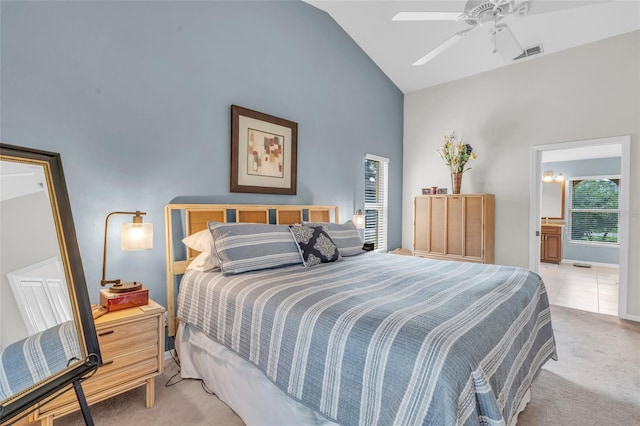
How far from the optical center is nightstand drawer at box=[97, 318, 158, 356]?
175 cm

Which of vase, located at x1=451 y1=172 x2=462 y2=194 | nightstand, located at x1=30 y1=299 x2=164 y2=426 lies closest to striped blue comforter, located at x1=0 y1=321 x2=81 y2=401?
nightstand, located at x1=30 y1=299 x2=164 y2=426

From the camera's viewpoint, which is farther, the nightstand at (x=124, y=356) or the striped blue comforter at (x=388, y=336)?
the nightstand at (x=124, y=356)

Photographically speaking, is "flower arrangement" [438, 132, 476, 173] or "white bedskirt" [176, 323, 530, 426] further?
"flower arrangement" [438, 132, 476, 173]

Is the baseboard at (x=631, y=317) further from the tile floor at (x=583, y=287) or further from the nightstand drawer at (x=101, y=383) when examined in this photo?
the nightstand drawer at (x=101, y=383)

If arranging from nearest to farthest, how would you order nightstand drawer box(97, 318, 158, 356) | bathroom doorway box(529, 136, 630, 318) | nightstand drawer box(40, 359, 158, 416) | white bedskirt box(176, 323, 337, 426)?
white bedskirt box(176, 323, 337, 426)
nightstand drawer box(40, 359, 158, 416)
nightstand drawer box(97, 318, 158, 356)
bathroom doorway box(529, 136, 630, 318)

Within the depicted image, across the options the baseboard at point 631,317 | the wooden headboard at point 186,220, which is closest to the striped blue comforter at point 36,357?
the wooden headboard at point 186,220

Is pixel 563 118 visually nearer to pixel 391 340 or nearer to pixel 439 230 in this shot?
pixel 439 230

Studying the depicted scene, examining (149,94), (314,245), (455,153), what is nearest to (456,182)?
(455,153)

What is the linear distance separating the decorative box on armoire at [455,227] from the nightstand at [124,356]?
376cm

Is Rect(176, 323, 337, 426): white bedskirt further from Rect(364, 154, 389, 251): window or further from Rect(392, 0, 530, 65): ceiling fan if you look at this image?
Rect(364, 154, 389, 251): window

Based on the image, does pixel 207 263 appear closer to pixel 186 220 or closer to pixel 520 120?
pixel 186 220

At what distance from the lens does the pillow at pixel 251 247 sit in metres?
2.20

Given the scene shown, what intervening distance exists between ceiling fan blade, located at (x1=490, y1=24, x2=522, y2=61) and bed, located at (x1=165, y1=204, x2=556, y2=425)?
1932 mm

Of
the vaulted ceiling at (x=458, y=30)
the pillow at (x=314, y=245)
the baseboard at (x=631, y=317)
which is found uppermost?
the vaulted ceiling at (x=458, y=30)
